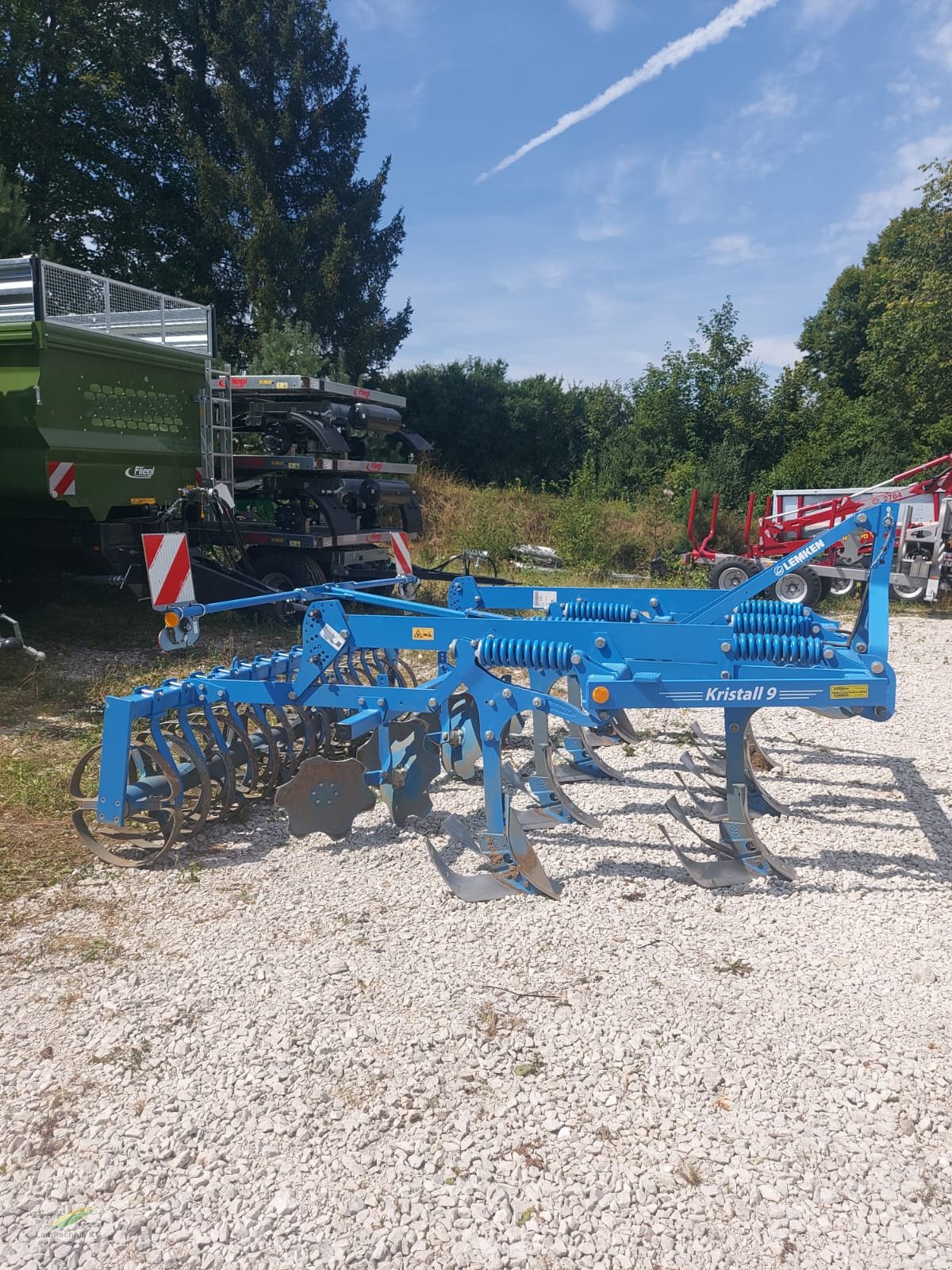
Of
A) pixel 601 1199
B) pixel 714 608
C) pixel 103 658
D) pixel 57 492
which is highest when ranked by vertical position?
pixel 57 492

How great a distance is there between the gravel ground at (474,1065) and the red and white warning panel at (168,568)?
2.08m

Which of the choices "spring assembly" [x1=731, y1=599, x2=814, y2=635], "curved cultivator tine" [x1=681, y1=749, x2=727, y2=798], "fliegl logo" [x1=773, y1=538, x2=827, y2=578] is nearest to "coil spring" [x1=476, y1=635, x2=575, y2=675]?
"spring assembly" [x1=731, y1=599, x2=814, y2=635]

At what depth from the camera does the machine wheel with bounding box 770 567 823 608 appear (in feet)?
39.1

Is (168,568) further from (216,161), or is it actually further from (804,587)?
(216,161)

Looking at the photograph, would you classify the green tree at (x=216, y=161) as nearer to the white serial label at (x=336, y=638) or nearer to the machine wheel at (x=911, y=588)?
the machine wheel at (x=911, y=588)

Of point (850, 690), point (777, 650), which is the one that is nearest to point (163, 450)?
point (777, 650)

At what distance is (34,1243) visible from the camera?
1998 mm

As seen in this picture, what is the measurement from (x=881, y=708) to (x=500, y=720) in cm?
154

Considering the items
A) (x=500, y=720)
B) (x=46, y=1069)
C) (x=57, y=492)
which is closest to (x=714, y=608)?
(x=500, y=720)

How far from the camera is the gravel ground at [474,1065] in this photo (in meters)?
2.07

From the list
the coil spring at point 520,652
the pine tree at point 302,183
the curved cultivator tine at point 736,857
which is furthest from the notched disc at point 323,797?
the pine tree at point 302,183

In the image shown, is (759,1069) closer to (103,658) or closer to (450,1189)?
(450,1189)

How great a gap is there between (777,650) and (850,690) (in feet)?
1.08

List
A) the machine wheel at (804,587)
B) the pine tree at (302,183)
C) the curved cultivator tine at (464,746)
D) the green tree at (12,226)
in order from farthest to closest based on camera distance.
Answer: the pine tree at (302,183) → the green tree at (12,226) → the machine wheel at (804,587) → the curved cultivator tine at (464,746)
